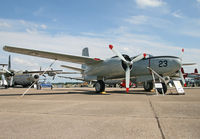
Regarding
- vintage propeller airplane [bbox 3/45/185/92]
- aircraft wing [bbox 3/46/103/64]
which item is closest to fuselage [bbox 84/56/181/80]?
vintage propeller airplane [bbox 3/45/185/92]

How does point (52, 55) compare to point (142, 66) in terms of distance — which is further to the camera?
point (142, 66)

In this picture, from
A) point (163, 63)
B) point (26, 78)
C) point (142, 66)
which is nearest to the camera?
point (163, 63)

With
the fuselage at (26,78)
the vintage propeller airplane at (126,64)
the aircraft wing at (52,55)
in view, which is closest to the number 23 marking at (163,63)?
the vintage propeller airplane at (126,64)

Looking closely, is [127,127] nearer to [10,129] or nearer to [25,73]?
[10,129]

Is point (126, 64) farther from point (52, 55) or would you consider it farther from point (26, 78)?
point (26, 78)

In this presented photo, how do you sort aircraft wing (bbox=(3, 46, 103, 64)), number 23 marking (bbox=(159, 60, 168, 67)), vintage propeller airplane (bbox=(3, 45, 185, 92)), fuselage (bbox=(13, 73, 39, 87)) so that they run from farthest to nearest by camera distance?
fuselage (bbox=(13, 73, 39, 87)) < number 23 marking (bbox=(159, 60, 168, 67)) < vintage propeller airplane (bbox=(3, 45, 185, 92)) < aircraft wing (bbox=(3, 46, 103, 64))

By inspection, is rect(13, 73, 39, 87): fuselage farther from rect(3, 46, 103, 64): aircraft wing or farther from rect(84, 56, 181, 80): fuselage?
rect(84, 56, 181, 80): fuselage

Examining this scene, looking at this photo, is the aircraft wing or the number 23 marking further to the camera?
the number 23 marking

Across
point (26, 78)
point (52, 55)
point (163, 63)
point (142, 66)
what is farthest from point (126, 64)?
point (26, 78)

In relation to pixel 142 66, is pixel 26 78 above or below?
below

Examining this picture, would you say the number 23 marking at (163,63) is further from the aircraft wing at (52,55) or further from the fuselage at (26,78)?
the fuselage at (26,78)

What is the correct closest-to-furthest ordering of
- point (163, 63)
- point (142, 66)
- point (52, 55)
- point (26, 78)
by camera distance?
point (163, 63)
point (52, 55)
point (142, 66)
point (26, 78)

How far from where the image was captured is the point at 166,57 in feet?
43.3

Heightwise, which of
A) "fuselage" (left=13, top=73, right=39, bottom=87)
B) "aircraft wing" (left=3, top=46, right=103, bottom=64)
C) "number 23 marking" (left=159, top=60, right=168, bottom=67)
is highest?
"aircraft wing" (left=3, top=46, right=103, bottom=64)
